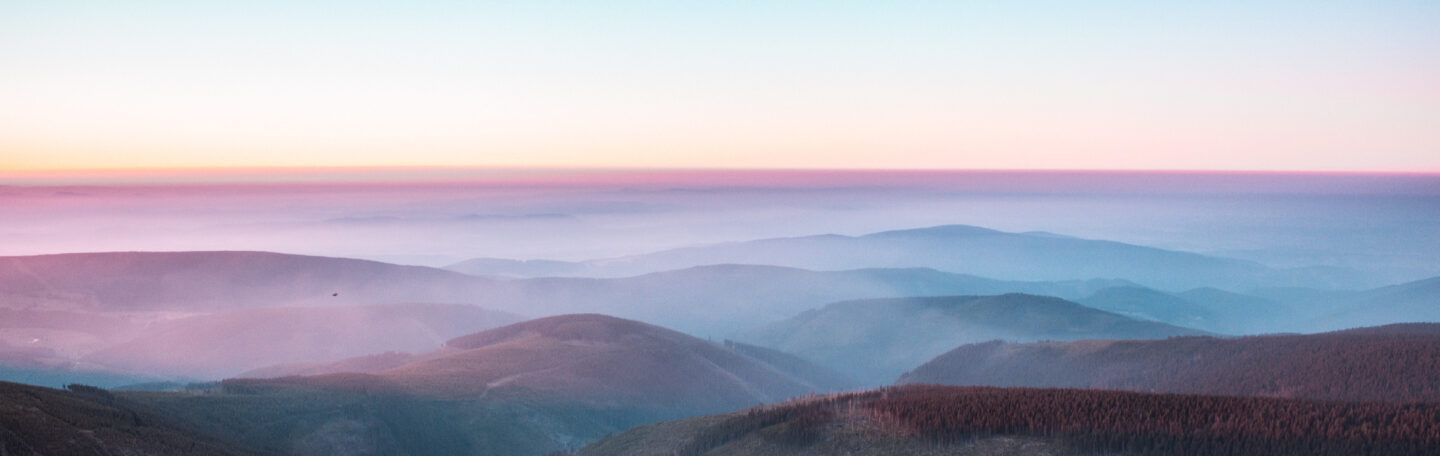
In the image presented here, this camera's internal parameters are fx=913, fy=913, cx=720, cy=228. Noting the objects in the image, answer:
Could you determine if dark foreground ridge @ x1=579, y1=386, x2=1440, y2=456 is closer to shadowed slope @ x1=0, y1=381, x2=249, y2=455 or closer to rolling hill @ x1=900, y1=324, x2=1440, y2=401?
shadowed slope @ x1=0, y1=381, x2=249, y2=455

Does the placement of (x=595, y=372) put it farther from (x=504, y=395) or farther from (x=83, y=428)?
(x=83, y=428)

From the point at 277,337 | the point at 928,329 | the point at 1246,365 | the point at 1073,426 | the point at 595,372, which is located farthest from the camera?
the point at 928,329

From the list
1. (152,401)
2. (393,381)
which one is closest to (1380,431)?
(152,401)

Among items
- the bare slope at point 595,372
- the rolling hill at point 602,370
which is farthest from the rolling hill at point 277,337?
the bare slope at point 595,372

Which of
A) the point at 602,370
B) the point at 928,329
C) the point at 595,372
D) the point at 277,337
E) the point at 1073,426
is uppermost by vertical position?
the point at 1073,426

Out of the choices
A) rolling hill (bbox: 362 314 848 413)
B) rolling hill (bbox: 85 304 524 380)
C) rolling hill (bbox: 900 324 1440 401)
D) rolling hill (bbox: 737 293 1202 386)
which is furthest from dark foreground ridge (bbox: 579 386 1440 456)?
rolling hill (bbox: 85 304 524 380)

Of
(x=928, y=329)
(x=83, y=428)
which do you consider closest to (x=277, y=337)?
(x=928, y=329)
